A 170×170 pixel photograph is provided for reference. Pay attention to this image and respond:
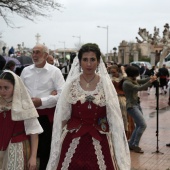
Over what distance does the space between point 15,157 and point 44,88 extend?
154 cm

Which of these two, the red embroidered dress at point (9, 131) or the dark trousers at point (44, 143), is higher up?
the red embroidered dress at point (9, 131)

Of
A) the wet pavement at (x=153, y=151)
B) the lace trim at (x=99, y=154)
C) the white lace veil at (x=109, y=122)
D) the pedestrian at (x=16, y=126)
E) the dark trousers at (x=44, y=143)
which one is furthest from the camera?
the wet pavement at (x=153, y=151)

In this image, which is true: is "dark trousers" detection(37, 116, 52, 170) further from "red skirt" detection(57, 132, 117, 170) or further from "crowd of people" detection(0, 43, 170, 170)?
"red skirt" detection(57, 132, 117, 170)

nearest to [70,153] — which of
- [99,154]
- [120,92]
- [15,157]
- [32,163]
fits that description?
[99,154]

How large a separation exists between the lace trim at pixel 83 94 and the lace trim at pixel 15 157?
0.67 metres

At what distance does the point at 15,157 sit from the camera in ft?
10.7

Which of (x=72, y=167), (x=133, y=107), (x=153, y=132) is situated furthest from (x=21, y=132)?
(x=153, y=132)

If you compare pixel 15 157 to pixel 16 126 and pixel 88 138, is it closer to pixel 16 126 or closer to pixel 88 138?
pixel 16 126

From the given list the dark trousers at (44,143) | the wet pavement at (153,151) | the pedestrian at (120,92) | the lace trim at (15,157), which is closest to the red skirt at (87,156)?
the lace trim at (15,157)

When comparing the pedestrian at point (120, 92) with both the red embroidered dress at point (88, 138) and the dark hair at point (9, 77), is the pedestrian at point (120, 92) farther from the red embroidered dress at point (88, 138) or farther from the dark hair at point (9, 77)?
the dark hair at point (9, 77)

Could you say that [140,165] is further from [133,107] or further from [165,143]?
[165,143]

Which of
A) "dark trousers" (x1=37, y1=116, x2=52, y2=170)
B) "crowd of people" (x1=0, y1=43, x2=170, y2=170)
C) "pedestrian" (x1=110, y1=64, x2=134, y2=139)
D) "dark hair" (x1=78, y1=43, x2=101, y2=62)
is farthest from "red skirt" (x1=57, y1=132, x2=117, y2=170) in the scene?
"pedestrian" (x1=110, y1=64, x2=134, y2=139)

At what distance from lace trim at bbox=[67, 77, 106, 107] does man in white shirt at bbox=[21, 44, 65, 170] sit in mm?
892

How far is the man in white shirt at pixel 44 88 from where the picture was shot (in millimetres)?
4598
